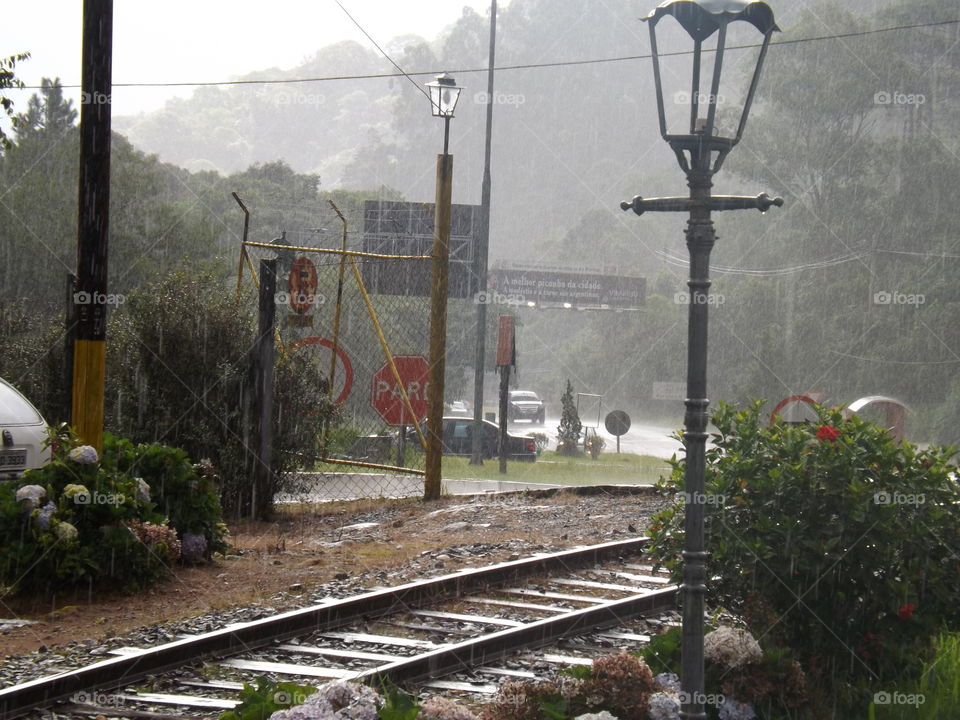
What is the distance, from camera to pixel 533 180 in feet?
430

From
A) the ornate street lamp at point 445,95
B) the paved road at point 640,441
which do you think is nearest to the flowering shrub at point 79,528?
the ornate street lamp at point 445,95

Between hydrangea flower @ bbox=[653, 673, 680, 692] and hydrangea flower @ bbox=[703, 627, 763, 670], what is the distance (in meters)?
0.19

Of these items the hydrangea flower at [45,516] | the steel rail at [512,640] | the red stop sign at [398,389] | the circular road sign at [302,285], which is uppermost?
the circular road sign at [302,285]

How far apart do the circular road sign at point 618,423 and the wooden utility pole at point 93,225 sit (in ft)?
67.6

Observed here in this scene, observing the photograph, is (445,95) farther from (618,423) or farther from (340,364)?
(618,423)

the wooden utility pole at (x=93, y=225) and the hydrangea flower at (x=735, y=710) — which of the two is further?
the wooden utility pole at (x=93, y=225)

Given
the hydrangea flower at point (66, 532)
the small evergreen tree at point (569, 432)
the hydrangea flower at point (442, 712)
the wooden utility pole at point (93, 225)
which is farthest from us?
the small evergreen tree at point (569, 432)

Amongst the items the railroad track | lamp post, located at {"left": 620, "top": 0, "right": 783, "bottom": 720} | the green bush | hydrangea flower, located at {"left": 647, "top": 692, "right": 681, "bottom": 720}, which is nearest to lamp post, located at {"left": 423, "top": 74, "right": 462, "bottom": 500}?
the railroad track

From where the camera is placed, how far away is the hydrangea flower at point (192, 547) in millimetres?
8031

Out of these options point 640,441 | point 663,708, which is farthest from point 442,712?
point 640,441

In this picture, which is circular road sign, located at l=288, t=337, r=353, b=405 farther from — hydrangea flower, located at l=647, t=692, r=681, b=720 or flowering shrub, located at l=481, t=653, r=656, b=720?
hydrangea flower, located at l=647, t=692, r=681, b=720

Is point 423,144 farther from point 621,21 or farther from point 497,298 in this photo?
point 497,298

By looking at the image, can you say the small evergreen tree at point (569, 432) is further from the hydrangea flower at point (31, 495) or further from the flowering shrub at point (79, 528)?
the hydrangea flower at point (31, 495)

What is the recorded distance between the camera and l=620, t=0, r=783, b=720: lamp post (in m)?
3.82
